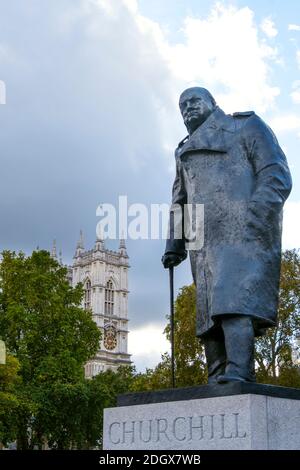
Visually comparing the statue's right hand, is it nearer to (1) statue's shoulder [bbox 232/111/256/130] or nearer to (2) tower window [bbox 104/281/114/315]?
(1) statue's shoulder [bbox 232/111/256/130]

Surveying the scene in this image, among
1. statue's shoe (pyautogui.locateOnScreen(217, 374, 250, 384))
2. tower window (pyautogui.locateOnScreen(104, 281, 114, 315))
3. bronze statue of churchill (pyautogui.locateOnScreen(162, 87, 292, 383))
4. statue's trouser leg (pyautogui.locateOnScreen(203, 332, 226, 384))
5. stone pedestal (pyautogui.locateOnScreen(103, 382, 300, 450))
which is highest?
tower window (pyautogui.locateOnScreen(104, 281, 114, 315))

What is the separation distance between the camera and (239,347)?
6191 mm

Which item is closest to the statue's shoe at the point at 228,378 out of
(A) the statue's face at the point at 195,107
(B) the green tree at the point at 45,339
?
(A) the statue's face at the point at 195,107

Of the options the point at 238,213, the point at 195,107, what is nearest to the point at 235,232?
the point at 238,213

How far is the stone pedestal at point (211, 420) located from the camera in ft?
18.3

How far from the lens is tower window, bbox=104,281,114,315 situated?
133m

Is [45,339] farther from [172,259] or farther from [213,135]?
[213,135]

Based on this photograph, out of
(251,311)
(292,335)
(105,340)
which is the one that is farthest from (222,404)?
(105,340)

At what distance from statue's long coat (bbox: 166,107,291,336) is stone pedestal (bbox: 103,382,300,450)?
30.0 inches

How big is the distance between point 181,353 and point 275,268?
2454cm

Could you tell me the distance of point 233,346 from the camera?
6207mm

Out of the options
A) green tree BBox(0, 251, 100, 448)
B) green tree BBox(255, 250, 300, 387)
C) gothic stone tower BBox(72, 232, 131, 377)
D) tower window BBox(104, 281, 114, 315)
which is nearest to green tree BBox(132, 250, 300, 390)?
green tree BBox(255, 250, 300, 387)

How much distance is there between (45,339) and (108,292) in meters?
97.5
